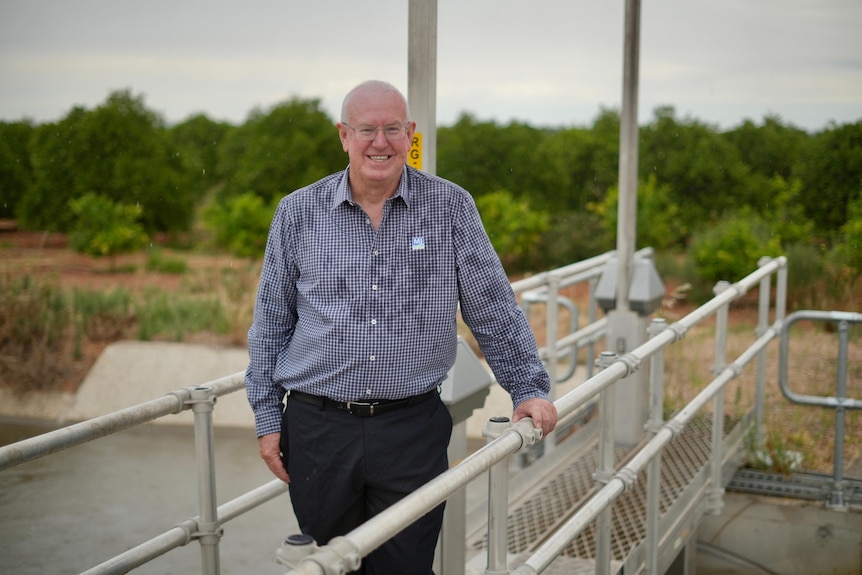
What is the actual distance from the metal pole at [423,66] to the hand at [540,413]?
795 millimetres

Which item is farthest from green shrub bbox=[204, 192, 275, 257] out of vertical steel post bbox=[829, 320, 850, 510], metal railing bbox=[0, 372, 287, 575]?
metal railing bbox=[0, 372, 287, 575]

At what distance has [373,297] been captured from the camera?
211 centimetres

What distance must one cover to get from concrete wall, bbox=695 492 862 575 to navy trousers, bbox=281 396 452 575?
307 centimetres

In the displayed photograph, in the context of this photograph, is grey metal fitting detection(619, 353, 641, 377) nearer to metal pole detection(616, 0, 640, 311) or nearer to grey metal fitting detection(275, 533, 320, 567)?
grey metal fitting detection(275, 533, 320, 567)

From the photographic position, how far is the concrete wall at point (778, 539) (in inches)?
188

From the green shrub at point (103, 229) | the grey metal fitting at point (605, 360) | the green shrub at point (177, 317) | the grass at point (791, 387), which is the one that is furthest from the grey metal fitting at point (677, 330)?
the green shrub at point (103, 229)

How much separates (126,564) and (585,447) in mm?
3039

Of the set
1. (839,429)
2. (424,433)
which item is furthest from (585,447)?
(424,433)

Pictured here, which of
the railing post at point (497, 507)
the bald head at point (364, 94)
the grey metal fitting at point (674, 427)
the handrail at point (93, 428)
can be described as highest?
the bald head at point (364, 94)

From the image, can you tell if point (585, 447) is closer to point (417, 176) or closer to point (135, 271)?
point (417, 176)

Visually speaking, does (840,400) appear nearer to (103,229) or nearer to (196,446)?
(196,446)

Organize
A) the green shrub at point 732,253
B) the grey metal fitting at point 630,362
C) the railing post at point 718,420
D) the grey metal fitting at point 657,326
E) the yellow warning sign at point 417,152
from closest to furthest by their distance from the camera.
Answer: the grey metal fitting at point 630,362, the yellow warning sign at point 417,152, the grey metal fitting at point 657,326, the railing post at point 718,420, the green shrub at point 732,253

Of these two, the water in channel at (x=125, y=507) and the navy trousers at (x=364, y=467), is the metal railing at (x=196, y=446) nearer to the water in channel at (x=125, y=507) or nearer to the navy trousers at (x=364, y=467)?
the navy trousers at (x=364, y=467)

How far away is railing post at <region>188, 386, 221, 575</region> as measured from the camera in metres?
2.32
